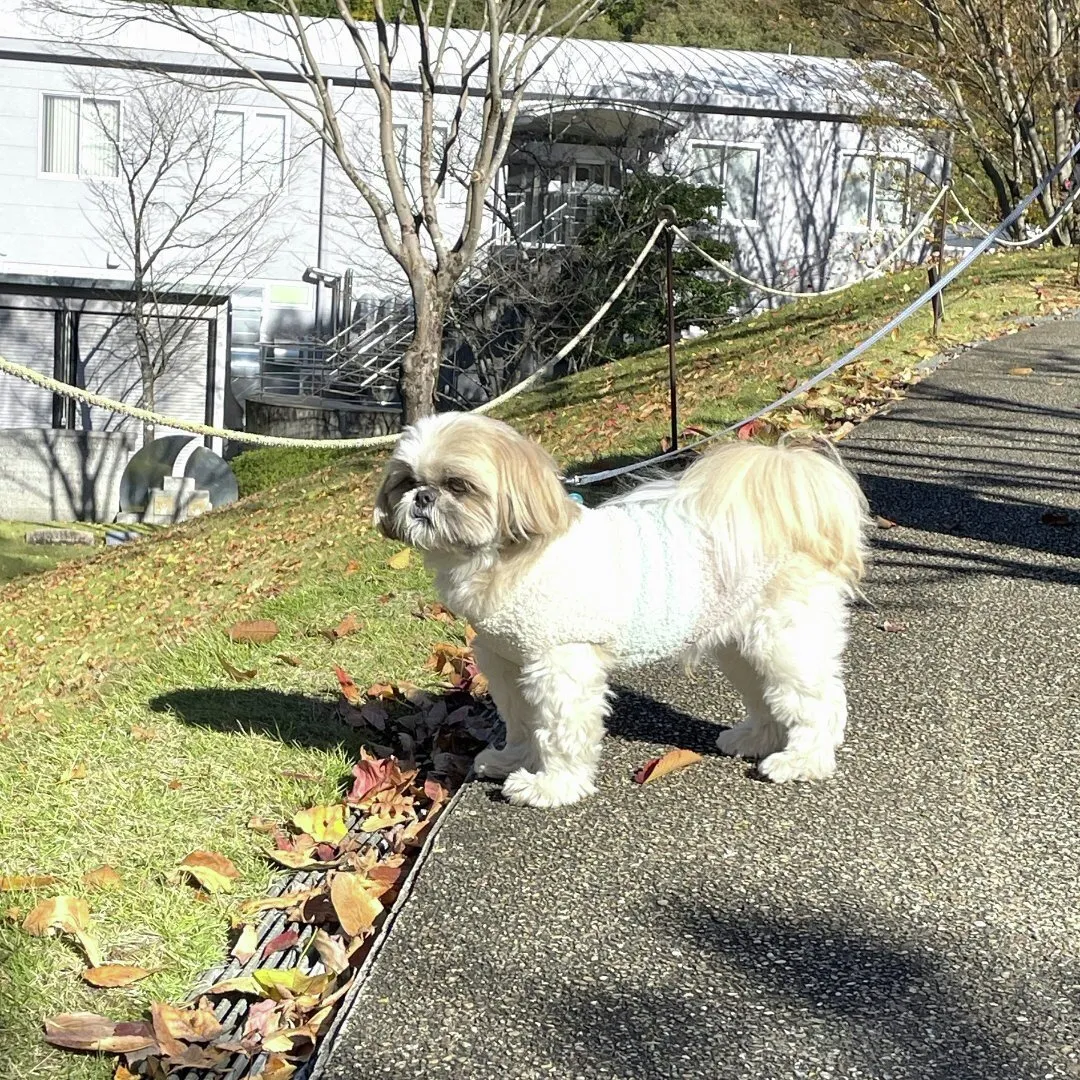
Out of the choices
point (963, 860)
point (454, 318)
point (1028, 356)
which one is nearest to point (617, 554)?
point (963, 860)

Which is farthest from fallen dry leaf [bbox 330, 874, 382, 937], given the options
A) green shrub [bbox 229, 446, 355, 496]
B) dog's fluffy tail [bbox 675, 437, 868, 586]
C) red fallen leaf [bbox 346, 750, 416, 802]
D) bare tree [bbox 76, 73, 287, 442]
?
bare tree [bbox 76, 73, 287, 442]

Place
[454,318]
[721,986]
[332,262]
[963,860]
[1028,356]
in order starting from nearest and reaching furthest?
1. [721,986]
2. [963,860]
3. [1028,356]
4. [454,318]
5. [332,262]

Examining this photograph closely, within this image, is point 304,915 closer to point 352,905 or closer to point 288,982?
point 352,905

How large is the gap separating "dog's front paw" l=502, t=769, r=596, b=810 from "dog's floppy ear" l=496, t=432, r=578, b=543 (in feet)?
2.57

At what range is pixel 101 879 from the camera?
3.56 m

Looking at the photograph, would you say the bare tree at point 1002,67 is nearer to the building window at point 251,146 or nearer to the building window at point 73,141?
the building window at point 251,146

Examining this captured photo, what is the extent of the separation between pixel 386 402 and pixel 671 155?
24.7 feet

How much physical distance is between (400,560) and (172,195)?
17.8 m

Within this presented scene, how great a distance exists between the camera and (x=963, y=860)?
3441 millimetres

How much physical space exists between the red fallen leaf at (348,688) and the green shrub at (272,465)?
11.2 m

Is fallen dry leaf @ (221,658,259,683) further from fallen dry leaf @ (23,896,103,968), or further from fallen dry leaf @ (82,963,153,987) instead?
fallen dry leaf @ (82,963,153,987)

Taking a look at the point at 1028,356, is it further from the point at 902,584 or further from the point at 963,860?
the point at 963,860

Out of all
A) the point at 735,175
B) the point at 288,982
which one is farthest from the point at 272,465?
the point at 288,982

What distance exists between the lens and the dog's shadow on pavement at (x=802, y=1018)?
2.56m
